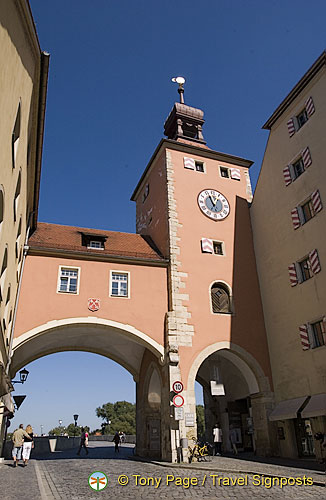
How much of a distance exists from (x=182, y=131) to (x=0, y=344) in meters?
19.3

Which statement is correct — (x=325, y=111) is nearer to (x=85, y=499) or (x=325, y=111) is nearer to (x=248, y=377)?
(x=248, y=377)

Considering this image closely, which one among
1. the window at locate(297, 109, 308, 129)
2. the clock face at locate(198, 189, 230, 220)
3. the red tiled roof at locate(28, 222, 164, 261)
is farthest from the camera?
the clock face at locate(198, 189, 230, 220)

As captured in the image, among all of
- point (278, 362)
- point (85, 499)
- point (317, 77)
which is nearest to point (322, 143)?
point (317, 77)

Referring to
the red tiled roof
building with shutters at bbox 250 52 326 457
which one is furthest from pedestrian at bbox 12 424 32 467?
building with shutters at bbox 250 52 326 457

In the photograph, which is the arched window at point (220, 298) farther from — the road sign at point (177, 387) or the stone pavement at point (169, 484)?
the stone pavement at point (169, 484)

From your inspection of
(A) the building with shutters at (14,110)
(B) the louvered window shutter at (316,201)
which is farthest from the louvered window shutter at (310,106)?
(A) the building with shutters at (14,110)

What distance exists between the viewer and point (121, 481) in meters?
10.7

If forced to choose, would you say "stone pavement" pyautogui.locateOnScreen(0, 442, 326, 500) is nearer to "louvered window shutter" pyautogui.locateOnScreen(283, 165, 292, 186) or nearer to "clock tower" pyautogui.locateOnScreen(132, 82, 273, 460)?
"clock tower" pyautogui.locateOnScreen(132, 82, 273, 460)

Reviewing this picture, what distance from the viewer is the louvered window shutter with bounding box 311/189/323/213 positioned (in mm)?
16672

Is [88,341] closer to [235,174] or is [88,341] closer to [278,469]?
[278,469]

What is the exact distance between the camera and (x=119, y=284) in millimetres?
18312

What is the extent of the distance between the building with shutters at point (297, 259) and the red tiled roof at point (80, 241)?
5.75 meters

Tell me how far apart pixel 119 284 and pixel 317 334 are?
8.53 meters

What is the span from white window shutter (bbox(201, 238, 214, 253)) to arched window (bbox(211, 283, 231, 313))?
175 cm
